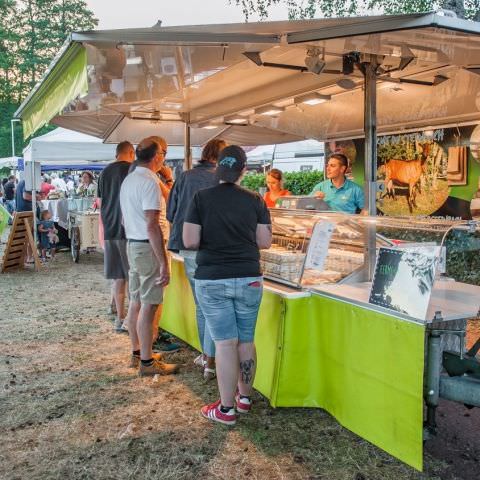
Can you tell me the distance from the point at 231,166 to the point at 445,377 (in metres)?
1.67

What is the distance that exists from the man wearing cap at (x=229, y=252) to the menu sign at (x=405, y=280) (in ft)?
2.32

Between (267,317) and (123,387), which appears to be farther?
(123,387)

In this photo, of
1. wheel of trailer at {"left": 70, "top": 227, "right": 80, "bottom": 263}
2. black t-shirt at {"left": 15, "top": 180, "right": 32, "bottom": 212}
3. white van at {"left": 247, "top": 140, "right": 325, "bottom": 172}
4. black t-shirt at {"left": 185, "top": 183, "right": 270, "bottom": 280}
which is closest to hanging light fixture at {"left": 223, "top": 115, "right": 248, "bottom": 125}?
black t-shirt at {"left": 185, "top": 183, "right": 270, "bottom": 280}

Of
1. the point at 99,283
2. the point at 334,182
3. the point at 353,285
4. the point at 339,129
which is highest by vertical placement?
the point at 339,129

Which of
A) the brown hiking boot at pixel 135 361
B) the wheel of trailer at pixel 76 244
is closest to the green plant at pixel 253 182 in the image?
the wheel of trailer at pixel 76 244

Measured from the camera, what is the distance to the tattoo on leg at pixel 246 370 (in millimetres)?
3439

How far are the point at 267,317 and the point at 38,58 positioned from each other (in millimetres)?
45161

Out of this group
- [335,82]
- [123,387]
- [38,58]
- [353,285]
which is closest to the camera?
[353,285]

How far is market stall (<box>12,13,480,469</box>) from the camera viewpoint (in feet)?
9.66

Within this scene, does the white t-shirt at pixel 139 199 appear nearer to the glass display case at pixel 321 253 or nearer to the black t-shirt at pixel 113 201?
the black t-shirt at pixel 113 201

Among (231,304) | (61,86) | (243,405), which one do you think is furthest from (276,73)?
(243,405)

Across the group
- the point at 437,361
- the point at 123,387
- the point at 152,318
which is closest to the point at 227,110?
the point at 152,318

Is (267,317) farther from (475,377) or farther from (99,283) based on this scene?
(99,283)

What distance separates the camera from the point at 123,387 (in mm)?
4145
